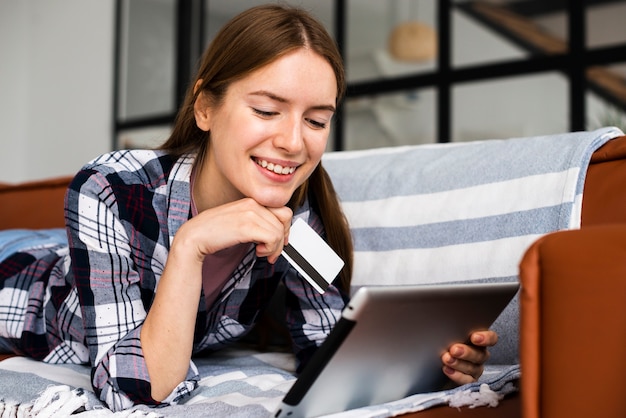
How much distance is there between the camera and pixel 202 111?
3.98 feet

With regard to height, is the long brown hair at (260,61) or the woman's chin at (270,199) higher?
the long brown hair at (260,61)

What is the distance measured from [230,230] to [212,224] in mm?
27

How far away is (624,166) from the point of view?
119 centimetres

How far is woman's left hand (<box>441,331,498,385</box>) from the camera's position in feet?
3.23

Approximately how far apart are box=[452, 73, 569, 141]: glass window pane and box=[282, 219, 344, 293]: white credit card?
2.87m

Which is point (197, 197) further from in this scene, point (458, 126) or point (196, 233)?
point (458, 126)

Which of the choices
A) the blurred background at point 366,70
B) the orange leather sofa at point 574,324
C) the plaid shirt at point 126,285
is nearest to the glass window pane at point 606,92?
the blurred background at point 366,70

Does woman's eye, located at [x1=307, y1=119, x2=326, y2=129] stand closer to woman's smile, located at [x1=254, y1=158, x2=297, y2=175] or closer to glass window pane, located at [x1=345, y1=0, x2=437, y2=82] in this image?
woman's smile, located at [x1=254, y1=158, x2=297, y2=175]

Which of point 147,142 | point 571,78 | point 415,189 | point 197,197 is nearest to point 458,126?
point 571,78

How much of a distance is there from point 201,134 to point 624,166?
699mm

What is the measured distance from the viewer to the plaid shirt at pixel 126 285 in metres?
1.07

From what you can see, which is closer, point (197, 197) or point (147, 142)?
point (197, 197)

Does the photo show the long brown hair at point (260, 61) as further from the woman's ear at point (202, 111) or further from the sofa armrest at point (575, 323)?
the sofa armrest at point (575, 323)

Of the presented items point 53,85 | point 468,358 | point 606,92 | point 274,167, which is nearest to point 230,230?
point 274,167
